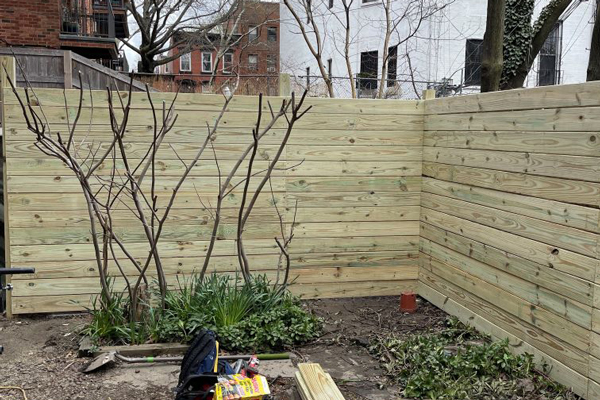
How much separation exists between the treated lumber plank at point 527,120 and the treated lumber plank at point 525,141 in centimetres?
4

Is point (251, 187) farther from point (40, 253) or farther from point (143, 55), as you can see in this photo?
point (143, 55)

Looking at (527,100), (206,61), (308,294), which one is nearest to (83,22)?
(308,294)

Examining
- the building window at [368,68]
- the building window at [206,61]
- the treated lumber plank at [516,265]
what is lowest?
the treated lumber plank at [516,265]

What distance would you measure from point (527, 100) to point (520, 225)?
0.89 metres

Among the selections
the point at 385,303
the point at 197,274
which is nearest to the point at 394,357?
the point at 385,303

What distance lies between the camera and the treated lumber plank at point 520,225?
3.64 m

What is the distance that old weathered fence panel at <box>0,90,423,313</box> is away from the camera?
5.10 metres

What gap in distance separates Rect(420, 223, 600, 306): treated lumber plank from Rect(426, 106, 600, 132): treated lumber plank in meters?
0.93

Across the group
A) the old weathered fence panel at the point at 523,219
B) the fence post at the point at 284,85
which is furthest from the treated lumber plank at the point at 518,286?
the fence post at the point at 284,85

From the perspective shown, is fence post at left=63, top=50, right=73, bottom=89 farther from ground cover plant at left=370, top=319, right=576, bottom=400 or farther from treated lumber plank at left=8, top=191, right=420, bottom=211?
ground cover plant at left=370, top=319, right=576, bottom=400

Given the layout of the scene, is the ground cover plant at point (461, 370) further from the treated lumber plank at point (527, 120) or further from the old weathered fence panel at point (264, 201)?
the treated lumber plank at point (527, 120)

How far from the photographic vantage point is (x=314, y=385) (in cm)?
335

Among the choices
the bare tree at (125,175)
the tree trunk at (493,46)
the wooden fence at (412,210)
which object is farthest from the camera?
the tree trunk at (493,46)

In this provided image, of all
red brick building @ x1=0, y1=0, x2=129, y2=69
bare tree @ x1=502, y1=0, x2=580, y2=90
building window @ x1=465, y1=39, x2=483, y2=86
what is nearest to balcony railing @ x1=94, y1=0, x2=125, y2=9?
red brick building @ x1=0, y1=0, x2=129, y2=69
